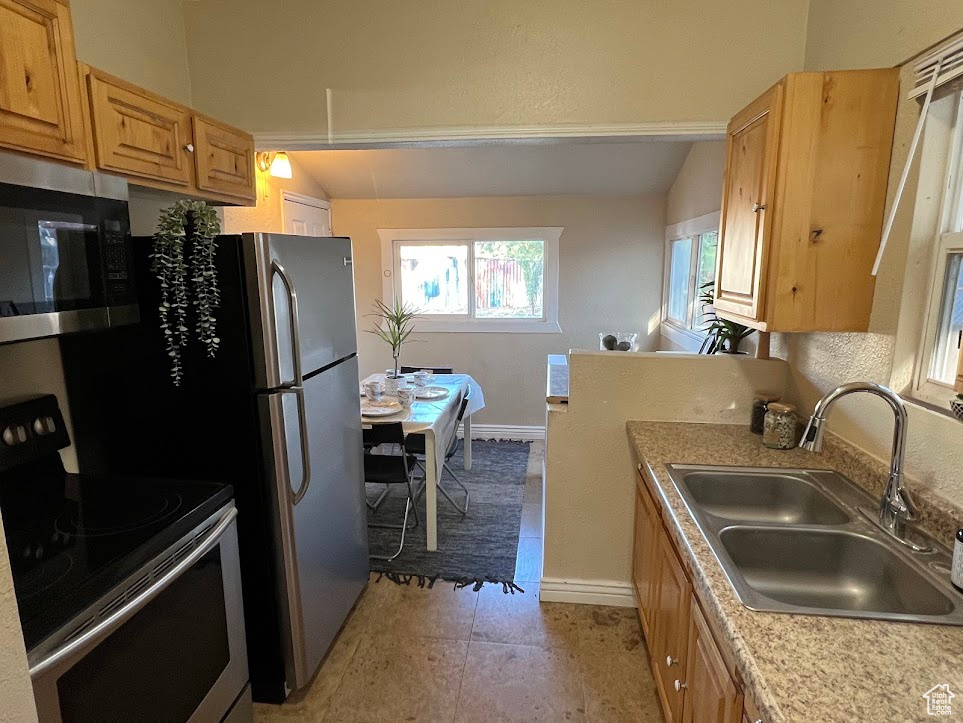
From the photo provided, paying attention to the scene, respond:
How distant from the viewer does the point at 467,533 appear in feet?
10.6

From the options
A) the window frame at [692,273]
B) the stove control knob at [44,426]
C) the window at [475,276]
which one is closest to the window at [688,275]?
the window frame at [692,273]

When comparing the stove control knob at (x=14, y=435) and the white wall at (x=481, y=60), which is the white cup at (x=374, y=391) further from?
the stove control knob at (x=14, y=435)

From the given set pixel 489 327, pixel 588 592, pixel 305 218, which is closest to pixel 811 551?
pixel 588 592

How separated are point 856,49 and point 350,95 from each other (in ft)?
6.02

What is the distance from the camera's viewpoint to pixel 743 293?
182 cm

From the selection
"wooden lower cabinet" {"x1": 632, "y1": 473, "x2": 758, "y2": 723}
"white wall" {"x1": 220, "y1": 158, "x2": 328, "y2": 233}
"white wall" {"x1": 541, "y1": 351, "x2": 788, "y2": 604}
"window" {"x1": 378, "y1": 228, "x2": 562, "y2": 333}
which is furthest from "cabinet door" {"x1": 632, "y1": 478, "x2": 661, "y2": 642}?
"window" {"x1": 378, "y1": 228, "x2": 562, "y2": 333}

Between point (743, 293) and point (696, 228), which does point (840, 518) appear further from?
point (696, 228)

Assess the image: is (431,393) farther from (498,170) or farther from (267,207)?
(498,170)

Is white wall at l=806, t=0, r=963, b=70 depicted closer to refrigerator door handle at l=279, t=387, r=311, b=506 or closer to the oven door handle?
refrigerator door handle at l=279, t=387, r=311, b=506

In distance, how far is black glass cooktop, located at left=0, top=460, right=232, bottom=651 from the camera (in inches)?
43.8

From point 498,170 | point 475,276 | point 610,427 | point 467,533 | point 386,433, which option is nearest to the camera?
point 610,427

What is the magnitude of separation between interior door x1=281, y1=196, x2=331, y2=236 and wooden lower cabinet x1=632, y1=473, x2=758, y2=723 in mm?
2969

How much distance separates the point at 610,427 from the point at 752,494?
2.18 feet

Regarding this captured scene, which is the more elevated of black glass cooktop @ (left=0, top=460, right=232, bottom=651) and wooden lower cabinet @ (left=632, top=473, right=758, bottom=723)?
black glass cooktop @ (left=0, top=460, right=232, bottom=651)
